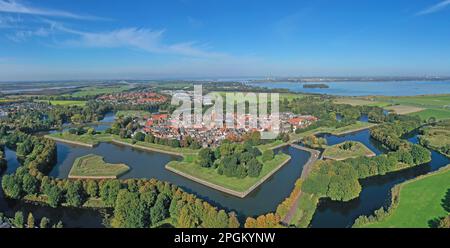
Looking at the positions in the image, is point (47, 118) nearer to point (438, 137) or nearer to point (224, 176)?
point (224, 176)

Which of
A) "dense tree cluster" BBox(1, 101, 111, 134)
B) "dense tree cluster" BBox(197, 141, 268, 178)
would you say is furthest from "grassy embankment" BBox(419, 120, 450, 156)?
"dense tree cluster" BBox(1, 101, 111, 134)

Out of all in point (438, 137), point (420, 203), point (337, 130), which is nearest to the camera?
point (420, 203)

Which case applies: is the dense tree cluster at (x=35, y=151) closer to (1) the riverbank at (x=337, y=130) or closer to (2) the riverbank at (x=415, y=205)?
(2) the riverbank at (x=415, y=205)

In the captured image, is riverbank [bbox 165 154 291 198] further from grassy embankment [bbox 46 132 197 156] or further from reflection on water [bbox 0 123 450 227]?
grassy embankment [bbox 46 132 197 156]

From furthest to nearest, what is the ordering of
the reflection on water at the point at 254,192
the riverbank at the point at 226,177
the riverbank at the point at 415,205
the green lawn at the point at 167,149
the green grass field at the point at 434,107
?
1. the green grass field at the point at 434,107
2. the green lawn at the point at 167,149
3. the riverbank at the point at 226,177
4. the reflection on water at the point at 254,192
5. the riverbank at the point at 415,205

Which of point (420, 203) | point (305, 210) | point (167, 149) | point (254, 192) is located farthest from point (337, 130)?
point (305, 210)

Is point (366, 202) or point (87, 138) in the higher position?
point (87, 138)

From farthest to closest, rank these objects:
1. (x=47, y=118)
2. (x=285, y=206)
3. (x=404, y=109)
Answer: (x=404, y=109) → (x=47, y=118) → (x=285, y=206)

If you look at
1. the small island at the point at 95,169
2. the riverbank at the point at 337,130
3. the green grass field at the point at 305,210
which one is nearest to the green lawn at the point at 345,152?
the riverbank at the point at 337,130
